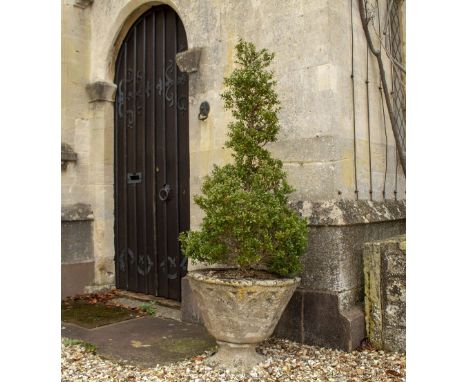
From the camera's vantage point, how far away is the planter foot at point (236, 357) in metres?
3.30

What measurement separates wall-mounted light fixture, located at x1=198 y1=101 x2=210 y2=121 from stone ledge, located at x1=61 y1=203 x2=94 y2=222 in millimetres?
2208

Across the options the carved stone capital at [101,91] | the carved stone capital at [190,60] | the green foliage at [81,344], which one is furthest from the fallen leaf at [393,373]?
the carved stone capital at [101,91]

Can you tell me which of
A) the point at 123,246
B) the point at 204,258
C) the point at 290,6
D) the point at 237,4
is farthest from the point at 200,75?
the point at 123,246

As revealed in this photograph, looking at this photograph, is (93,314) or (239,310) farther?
(93,314)

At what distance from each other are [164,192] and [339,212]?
231 cm

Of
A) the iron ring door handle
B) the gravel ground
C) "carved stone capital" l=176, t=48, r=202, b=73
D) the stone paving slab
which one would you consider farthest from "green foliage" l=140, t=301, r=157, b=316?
"carved stone capital" l=176, t=48, r=202, b=73

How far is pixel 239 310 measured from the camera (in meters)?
3.18

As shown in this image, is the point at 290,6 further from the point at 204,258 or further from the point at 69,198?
the point at 69,198

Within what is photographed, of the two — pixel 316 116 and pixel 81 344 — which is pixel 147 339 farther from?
pixel 316 116

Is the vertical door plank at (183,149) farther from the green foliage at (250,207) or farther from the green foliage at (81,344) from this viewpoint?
the green foliage at (250,207)

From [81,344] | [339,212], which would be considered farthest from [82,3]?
[339,212]

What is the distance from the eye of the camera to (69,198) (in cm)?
588

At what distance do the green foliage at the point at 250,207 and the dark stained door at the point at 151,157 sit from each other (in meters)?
1.73

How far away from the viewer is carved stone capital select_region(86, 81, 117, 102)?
6.01 metres
